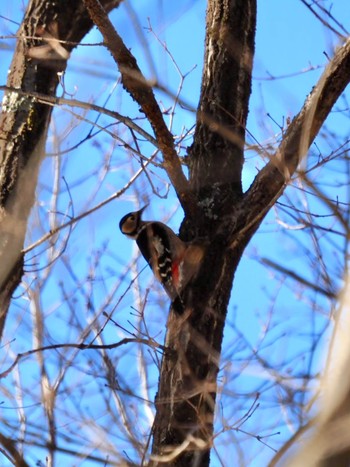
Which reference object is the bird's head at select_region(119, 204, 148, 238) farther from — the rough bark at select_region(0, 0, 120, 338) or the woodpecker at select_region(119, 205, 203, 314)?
the rough bark at select_region(0, 0, 120, 338)

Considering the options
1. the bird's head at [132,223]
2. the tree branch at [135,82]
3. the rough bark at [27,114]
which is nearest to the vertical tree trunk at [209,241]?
the tree branch at [135,82]

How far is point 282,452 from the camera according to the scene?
1.89m

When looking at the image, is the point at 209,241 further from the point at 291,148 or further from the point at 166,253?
the point at 166,253

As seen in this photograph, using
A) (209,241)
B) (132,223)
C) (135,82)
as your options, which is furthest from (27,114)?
(132,223)

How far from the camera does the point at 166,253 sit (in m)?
5.79

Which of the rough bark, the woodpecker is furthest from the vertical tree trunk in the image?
the rough bark

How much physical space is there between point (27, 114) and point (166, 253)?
1.48 meters

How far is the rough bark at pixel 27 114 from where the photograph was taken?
15.4ft

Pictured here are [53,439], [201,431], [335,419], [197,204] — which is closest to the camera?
[335,419]

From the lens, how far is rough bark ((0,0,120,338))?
470 centimetres

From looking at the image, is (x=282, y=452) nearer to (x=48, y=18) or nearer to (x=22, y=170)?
(x=22, y=170)

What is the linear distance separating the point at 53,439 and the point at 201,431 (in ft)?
3.70

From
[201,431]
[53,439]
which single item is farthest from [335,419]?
[201,431]

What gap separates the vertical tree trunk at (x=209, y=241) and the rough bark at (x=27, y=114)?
3.16 feet
